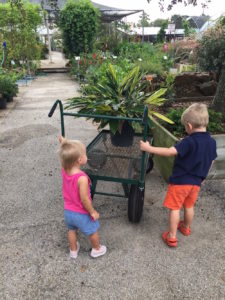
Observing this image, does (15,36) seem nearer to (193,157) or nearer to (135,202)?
(135,202)

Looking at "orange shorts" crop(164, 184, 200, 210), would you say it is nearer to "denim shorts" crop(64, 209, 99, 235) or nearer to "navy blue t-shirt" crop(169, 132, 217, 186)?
"navy blue t-shirt" crop(169, 132, 217, 186)

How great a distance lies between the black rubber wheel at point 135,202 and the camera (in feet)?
7.95

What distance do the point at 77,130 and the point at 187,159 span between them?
12.6ft

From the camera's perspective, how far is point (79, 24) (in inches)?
539

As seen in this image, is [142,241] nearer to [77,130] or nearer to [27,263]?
[27,263]

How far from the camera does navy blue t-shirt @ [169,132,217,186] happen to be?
2033 mm

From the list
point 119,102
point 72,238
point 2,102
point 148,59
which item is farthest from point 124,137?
point 148,59

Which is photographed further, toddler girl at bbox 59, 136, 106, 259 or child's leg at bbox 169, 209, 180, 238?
child's leg at bbox 169, 209, 180, 238

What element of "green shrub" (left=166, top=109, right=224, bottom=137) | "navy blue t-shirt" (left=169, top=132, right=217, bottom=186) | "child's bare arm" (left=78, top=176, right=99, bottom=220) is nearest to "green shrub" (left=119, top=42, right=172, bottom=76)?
"green shrub" (left=166, top=109, right=224, bottom=137)

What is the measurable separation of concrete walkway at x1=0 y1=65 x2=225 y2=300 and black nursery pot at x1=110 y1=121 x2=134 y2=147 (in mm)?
659

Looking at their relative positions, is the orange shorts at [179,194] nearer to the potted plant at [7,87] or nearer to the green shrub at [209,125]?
the green shrub at [209,125]

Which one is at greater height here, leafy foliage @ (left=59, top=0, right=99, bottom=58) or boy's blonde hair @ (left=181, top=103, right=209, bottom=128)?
leafy foliage @ (left=59, top=0, right=99, bottom=58)

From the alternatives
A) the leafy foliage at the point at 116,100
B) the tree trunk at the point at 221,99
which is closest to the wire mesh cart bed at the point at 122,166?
the leafy foliage at the point at 116,100

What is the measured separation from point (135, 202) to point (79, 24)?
1348cm
